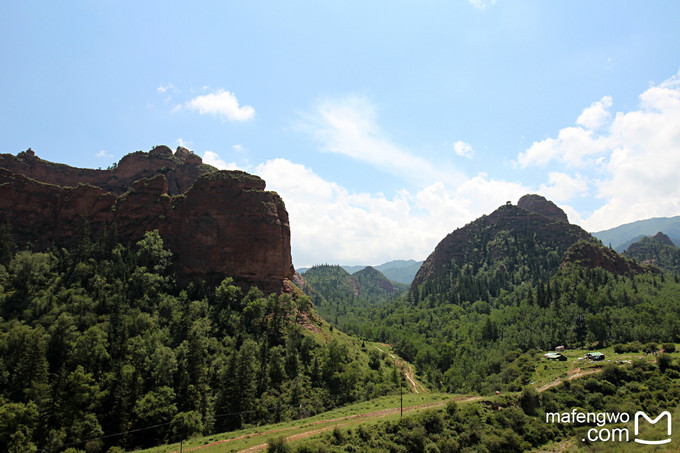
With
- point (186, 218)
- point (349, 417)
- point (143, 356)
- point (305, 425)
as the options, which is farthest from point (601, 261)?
point (143, 356)

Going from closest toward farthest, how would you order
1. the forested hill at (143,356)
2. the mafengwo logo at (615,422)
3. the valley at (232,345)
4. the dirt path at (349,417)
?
the dirt path at (349,417), the mafengwo logo at (615,422), the valley at (232,345), the forested hill at (143,356)

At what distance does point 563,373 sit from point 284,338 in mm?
51372

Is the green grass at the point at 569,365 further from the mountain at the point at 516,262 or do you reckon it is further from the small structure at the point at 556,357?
the mountain at the point at 516,262

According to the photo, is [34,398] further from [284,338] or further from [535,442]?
[535,442]

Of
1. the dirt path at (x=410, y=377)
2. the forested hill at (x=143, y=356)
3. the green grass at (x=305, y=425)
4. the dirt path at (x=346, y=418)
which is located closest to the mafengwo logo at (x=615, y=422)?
the dirt path at (x=346, y=418)

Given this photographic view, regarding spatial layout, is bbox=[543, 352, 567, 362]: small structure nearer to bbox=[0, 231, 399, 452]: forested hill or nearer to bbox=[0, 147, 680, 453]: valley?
bbox=[0, 147, 680, 453]: valley

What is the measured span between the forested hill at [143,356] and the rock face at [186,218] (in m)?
4.84

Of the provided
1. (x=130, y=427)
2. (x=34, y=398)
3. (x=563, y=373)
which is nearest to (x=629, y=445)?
(x=563, y=373)

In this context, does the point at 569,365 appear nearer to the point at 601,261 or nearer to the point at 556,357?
the point at 556,357

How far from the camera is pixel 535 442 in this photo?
45.0 meters

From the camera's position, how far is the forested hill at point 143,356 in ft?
153

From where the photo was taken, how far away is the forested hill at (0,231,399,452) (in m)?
46.5

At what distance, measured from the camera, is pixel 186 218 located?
8925 cm

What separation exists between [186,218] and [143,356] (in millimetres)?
41437
